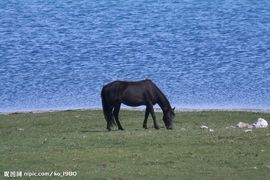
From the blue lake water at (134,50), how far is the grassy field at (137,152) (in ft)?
29.3

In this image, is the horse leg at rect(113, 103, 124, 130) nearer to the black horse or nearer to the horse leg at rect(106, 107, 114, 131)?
the black horse

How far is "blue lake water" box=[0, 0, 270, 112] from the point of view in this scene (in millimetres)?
30984

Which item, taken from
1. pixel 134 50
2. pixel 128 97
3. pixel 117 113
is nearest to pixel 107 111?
pixel 117 113

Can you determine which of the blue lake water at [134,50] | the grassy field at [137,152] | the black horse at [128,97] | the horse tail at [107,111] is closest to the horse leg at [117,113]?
the black horse at [128,97]

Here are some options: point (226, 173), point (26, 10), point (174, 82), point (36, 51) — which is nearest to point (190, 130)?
point (226, 173)

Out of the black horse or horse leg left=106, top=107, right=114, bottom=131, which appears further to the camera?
horse leg left=106, top=107, right=114, bottom=131

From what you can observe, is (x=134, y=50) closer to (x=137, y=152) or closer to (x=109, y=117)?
(x=109, y=117)

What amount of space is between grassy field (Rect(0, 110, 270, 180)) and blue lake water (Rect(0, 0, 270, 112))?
8929 millimetres

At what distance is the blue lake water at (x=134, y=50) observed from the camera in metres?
31.0

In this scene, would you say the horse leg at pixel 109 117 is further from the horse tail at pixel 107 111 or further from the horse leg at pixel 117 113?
the horse leg at pixel 117 113

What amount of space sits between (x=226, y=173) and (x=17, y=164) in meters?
3.62

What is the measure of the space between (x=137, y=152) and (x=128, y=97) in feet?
12.0

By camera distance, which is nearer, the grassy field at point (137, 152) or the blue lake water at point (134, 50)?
the grassy field at point (137, 152)

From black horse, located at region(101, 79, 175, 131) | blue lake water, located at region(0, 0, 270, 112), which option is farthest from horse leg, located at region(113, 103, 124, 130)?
blue lake water, located at region(0, 0, 270, 112)
